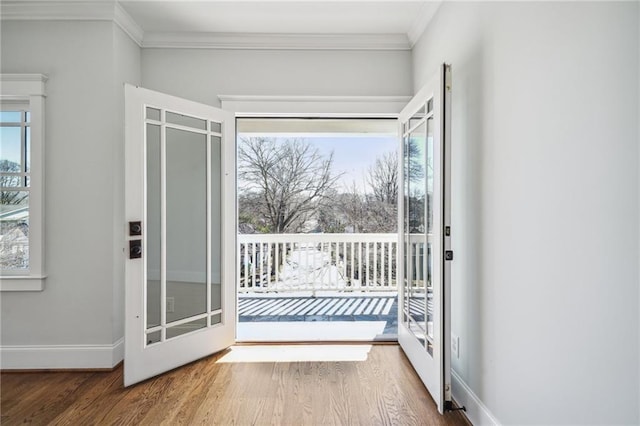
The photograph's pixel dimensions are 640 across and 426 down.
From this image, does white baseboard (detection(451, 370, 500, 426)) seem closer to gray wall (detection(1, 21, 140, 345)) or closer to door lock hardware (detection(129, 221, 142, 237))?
door lock hardware (detection(129, 221, 142, 237))

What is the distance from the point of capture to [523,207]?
5.06 ft

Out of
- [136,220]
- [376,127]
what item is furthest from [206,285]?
[376,127]

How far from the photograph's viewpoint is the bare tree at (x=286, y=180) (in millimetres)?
5434

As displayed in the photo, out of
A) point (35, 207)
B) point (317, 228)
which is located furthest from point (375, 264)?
point (35, 207)

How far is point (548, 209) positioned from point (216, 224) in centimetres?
240

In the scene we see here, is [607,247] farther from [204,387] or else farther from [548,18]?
[204,387]

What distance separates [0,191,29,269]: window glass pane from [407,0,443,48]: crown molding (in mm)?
3254

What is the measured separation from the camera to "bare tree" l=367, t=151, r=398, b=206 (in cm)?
547

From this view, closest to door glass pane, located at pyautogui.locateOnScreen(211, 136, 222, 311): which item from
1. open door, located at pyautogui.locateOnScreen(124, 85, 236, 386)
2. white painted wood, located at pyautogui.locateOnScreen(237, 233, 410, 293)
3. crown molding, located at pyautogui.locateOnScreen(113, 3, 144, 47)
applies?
open door, located at pyautogui.locateOnScreen(124, 85, 236, 386)

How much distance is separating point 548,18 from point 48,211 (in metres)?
3.27

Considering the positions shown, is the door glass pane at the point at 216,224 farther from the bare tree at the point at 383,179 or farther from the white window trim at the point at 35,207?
the bare tree at the point at 383,179

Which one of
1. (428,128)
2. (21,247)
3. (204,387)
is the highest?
(428,128)

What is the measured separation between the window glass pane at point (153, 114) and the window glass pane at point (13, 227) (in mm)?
1142

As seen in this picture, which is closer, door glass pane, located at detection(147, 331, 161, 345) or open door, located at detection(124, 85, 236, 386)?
open door, located at detection(124, 85, 236, 386)
